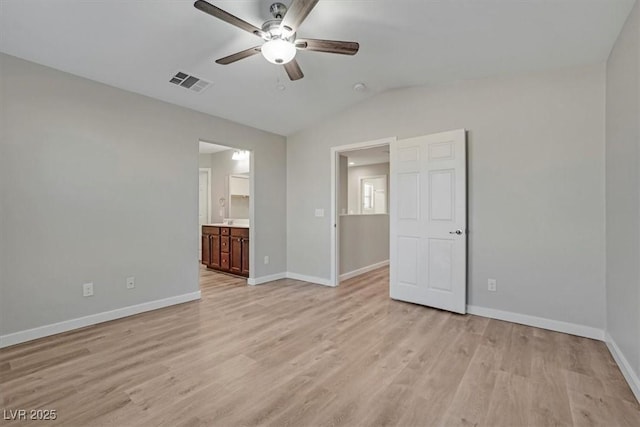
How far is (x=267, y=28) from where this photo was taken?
2.26 m

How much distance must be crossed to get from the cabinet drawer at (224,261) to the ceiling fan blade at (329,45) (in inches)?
156

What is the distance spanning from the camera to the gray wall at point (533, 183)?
277 centimetres

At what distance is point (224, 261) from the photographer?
17.8ft

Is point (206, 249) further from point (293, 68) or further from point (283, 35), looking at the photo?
point (283, 35)

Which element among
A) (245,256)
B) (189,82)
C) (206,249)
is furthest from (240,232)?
(189,82)

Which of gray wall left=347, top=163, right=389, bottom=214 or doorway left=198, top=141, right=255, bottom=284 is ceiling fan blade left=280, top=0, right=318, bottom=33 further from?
gray wall left=347, top=163, right=389, bottom=214

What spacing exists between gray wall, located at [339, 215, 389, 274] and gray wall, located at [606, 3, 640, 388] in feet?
10.4

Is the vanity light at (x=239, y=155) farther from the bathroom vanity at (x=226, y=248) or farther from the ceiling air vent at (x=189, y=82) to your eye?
the ceiling air vent at (x=189, y=82)

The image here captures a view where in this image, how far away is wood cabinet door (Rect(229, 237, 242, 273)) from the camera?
16.7 ft

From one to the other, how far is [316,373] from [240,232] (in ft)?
10.8

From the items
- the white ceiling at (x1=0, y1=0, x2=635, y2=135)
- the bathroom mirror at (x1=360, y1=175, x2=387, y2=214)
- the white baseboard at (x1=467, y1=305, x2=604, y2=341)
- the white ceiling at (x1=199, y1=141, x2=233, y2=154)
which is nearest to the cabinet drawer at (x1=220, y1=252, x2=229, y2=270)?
the white ceiling at (x1=199, y1=141, x2=233, y2=154)

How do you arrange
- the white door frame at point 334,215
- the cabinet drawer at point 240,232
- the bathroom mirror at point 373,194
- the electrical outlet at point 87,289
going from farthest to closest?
the bathroom mirror at point 373,194, the cabinet drawer at point 240,232, the white door frame at point 334,215, the electrical outlet at point 87,289

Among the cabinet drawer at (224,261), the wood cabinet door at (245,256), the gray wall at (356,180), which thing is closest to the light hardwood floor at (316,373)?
the wood cabinet door at (245,256)

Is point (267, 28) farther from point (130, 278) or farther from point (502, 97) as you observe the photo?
point (130, 278)
